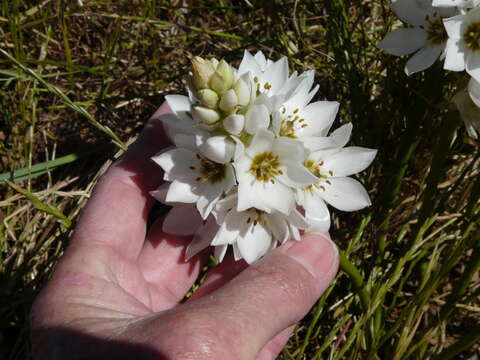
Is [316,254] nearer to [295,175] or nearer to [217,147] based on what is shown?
[295,175]

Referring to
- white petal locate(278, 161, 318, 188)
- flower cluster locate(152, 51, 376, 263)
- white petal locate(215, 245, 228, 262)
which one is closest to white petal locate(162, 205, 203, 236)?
flower cluster locate(152, 51, 376, 263)

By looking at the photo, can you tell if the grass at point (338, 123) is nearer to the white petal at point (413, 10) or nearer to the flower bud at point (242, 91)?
the white petal at point (413, 10)

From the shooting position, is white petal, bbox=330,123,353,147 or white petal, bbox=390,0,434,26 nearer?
white petal, bbox=330,123,353,147

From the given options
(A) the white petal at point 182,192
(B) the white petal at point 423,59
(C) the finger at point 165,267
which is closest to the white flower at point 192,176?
(A) the white petal at point 182,192

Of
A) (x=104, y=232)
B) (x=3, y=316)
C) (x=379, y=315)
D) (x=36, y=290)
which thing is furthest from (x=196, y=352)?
(x=3, y=316)

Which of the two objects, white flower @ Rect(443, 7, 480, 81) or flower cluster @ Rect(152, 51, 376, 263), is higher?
white flower @ Rect(443, 7, 480, 81)

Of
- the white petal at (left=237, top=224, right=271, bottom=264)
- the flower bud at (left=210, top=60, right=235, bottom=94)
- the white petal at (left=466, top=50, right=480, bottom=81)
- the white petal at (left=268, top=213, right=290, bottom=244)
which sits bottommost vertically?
the white petal at (left=237, top=224, right=271, bottom=264)

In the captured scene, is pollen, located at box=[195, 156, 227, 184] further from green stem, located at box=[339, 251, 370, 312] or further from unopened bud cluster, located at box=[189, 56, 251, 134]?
green stem, located at box=[339, 251, 370, 312]

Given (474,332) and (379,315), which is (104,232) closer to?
(379,315)
